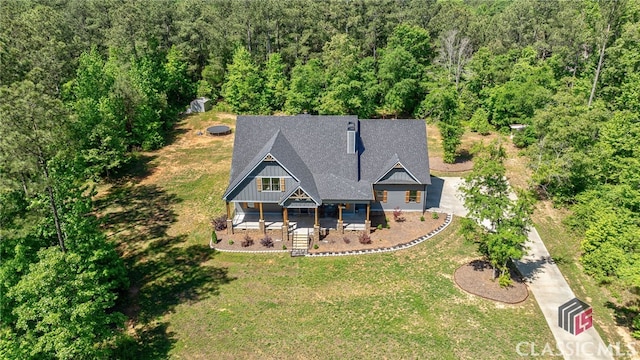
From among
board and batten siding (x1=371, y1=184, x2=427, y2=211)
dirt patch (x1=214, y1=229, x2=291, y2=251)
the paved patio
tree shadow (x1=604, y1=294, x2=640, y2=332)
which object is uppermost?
board and batten siding (x1=371, y1=184, x2=427, y2=211)

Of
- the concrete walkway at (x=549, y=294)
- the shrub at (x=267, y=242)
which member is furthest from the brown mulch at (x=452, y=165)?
the shrub at (x=267, y=242)

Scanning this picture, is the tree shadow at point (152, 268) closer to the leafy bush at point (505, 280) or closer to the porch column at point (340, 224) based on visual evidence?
the porch column at point (340, 224)

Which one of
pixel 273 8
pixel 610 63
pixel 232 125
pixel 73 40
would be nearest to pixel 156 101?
pixel 232 125

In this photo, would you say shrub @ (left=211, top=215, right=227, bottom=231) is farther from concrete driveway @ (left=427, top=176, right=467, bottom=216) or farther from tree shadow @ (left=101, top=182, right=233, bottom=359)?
concrete driveway @ (left=427, top=176, right=467, bottom=216)

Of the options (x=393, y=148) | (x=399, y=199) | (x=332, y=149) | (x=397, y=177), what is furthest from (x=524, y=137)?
(x=332, y=149)

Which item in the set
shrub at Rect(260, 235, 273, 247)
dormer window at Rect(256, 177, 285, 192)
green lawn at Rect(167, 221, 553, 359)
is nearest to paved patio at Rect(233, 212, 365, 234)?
shrub at Rect(260, 235, 273, 247)

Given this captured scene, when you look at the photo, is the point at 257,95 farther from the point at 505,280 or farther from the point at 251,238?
the point at 505,280

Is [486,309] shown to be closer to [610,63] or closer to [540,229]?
[540,229]
